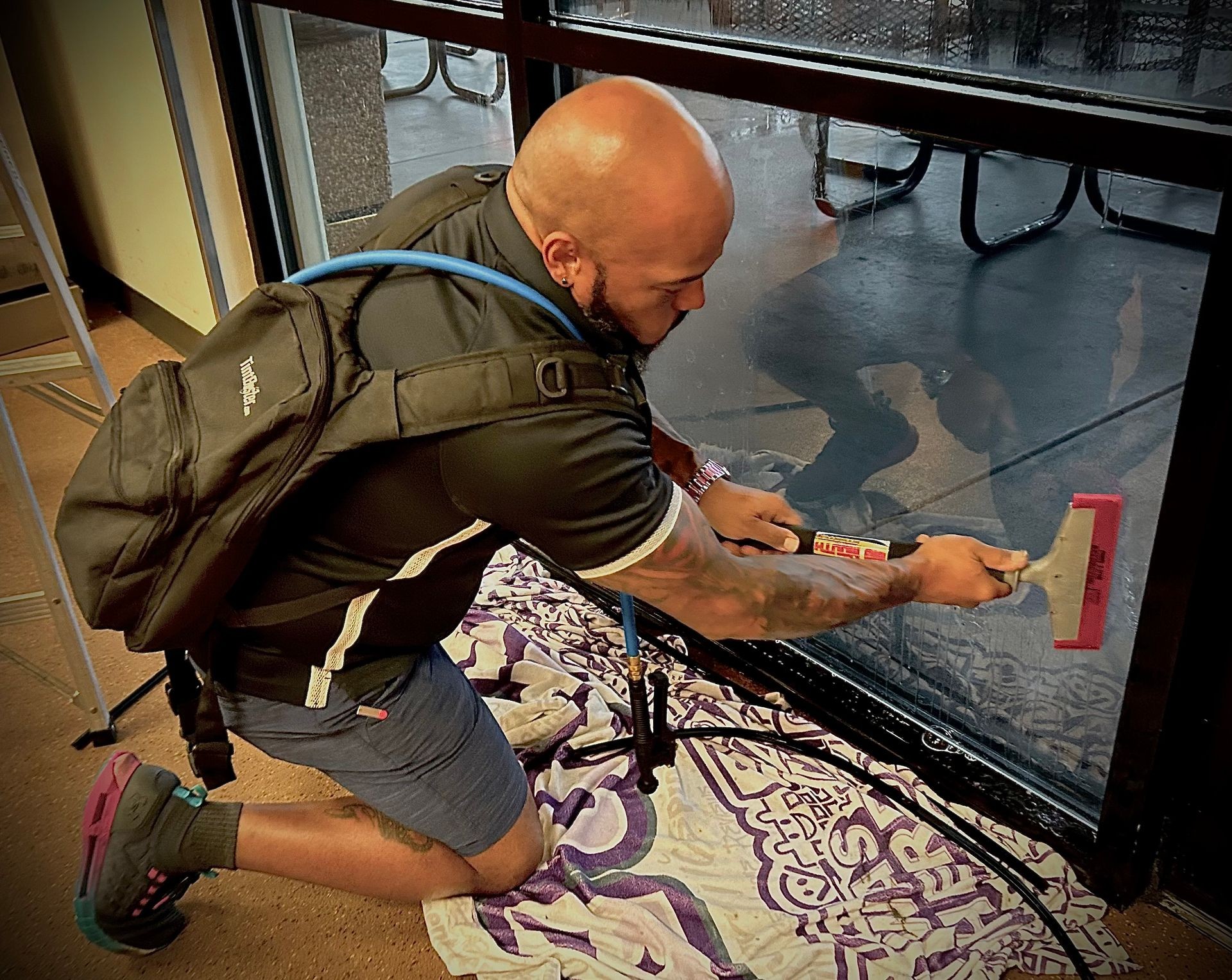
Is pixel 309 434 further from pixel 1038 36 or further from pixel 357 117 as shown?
pixel 357 117

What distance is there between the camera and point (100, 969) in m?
1.49

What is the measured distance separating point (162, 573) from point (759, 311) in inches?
39.4

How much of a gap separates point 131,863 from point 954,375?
4.13 ft

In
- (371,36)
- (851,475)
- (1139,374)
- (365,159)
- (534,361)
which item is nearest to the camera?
(534,361)

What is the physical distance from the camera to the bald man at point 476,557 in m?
1.08

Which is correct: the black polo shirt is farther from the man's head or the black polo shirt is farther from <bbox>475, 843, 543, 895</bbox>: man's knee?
<bbox>475, 843, 543, 895</bbox>: man's knee

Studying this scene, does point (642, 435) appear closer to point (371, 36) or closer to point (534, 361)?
point (534, 361)

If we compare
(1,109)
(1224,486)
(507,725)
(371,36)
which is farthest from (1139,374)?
(1,109)

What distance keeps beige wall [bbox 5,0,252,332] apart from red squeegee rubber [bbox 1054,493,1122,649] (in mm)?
2099

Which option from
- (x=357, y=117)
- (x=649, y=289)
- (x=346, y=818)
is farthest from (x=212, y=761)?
(x=357, y=117)

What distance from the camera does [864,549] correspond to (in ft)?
4.41

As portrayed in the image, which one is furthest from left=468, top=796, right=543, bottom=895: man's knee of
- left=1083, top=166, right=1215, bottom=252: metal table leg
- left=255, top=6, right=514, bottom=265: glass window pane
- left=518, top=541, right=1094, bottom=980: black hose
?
left=255, top=6, right=514, bottom=265: glass window pane

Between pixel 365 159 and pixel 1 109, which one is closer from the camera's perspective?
pixel 365 159

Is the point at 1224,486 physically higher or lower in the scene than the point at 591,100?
lower
